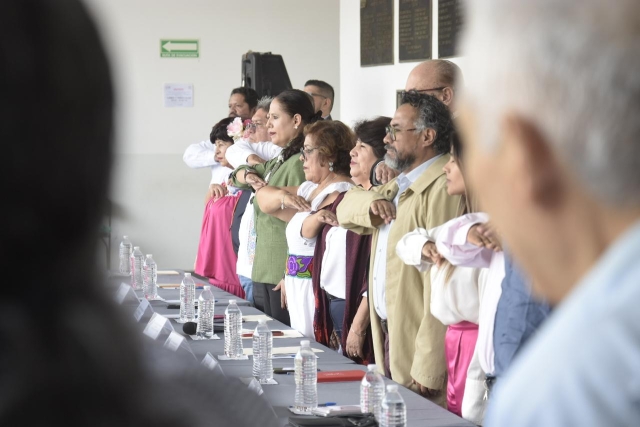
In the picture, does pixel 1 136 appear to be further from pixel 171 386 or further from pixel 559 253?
pixel 559 253

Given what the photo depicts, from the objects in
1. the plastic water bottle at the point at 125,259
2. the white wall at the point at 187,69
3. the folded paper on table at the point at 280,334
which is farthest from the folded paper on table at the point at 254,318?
the white wall at the point at 187,69

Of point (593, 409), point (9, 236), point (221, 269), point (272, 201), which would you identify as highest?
point (9, 236)

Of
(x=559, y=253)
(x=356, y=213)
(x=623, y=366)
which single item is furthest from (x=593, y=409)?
(x=356, y=213)

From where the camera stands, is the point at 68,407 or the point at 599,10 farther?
the point at 599,10

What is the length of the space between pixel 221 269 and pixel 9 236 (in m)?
6.41

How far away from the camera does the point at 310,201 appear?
509cm

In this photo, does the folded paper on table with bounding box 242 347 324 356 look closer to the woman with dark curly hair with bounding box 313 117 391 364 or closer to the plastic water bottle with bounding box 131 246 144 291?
the woman with dark curly hair with bounding box 313 117 391 364

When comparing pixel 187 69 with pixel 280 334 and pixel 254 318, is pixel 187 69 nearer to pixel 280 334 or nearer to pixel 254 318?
pixel 254 318

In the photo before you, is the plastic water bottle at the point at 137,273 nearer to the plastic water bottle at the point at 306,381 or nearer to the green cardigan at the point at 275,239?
the green cardigan at the point at 275,239

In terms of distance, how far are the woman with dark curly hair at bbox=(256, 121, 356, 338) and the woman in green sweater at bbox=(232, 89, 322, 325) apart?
0.28 m

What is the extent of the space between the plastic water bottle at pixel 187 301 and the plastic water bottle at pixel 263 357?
119 cm

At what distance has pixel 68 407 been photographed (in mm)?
432

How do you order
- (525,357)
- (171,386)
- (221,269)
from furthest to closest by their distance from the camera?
(221,269), (525,357), (171,386)

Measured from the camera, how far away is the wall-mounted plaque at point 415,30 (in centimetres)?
644
